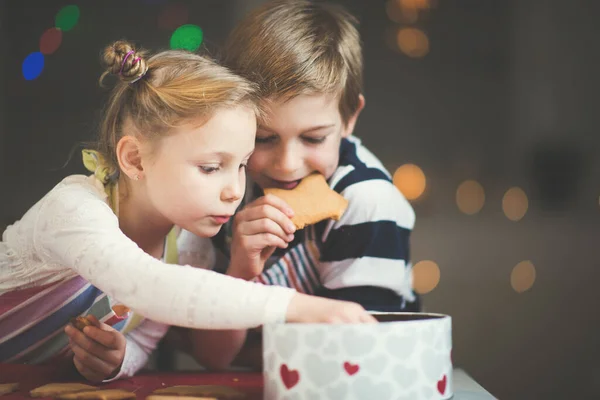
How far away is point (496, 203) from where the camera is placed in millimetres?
2123

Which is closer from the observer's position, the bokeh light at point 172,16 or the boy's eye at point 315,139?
the boy's eye at point 315,139

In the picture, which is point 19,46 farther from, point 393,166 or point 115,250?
point 115,250

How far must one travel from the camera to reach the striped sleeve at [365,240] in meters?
1.09

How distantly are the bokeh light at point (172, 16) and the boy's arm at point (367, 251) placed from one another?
0.90 m

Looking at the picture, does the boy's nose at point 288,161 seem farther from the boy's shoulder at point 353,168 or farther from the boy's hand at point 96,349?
the boy's hand at point 96,349

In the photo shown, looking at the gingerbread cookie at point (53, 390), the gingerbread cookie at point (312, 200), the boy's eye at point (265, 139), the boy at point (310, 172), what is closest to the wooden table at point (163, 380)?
the gingerbread cookie at point (53, 390)

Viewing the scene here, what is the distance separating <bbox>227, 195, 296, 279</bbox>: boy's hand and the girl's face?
0.07 meters

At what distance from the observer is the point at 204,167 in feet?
3.01

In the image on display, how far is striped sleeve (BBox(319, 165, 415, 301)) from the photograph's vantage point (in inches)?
42.8

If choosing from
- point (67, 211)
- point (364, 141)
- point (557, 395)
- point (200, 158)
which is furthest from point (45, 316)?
point (557, 395)

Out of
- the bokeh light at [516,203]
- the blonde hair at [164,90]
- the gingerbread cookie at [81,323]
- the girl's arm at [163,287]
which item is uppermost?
the blonde hair at [164,90]

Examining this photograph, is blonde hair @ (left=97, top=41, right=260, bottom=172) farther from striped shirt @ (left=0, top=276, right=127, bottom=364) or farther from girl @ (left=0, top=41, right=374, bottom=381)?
striped shirt @ (left=0, top=276, right=127, bottom=364)

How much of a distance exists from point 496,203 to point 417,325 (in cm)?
149

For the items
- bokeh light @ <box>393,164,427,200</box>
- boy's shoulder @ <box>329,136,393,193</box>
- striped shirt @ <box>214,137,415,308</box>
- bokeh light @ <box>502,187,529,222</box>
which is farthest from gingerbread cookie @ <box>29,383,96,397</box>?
bokeh light @ <box>502,187,529,222</box>
